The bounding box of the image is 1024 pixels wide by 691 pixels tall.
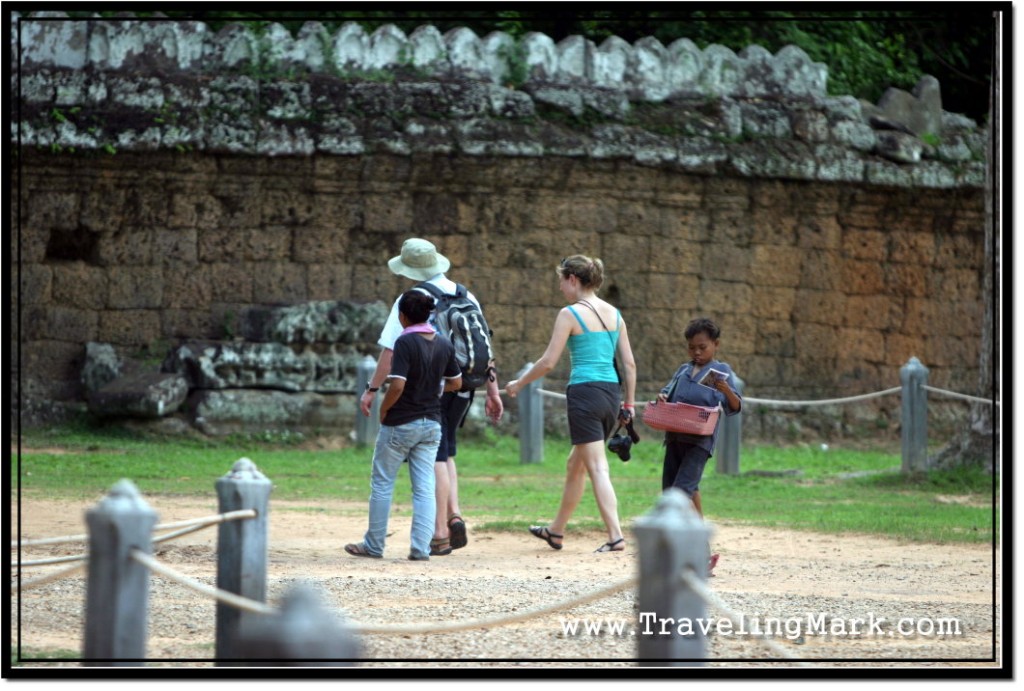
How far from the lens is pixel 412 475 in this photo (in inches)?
285

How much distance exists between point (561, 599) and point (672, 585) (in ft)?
7.69

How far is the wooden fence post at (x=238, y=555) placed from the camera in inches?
181

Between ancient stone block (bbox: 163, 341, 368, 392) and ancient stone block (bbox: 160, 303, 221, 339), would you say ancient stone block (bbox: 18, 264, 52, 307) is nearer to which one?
ancient stone block (bbox: 160, 303, 221, 339)

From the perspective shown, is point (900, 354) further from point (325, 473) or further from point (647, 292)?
point (325, 473)

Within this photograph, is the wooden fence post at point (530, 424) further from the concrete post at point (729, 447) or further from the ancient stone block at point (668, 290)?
the ancient stone block at point (668, 290)

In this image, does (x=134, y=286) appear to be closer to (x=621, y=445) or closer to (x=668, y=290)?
(x=668, y=290)

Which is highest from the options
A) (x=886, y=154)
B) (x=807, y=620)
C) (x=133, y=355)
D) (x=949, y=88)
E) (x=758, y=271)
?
(x=949, y=88)

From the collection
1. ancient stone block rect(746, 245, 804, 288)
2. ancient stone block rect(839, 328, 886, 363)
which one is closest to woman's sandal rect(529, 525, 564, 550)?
ancient stone block rect(746, 245, 804, 288)

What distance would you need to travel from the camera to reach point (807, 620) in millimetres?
5613

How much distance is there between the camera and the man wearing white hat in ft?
24.7

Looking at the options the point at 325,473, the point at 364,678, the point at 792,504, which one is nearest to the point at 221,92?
the point at 325,473

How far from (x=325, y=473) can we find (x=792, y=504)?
3957 mm

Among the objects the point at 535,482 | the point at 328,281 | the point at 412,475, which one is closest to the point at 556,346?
the point at 412,475

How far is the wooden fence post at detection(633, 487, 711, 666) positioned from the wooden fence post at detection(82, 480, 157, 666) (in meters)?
1.49
